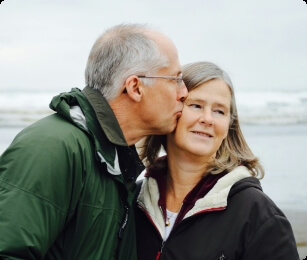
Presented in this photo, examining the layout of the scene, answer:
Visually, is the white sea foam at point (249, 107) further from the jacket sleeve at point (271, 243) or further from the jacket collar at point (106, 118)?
the jacket sleeve at point (271, 243)

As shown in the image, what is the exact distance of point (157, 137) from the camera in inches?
153

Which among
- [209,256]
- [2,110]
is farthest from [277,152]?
[2,110]

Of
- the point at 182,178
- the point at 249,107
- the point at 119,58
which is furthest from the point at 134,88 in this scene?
the point at 249,107

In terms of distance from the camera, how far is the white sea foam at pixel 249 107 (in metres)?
17.1

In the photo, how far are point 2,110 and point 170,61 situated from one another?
16.5 metres

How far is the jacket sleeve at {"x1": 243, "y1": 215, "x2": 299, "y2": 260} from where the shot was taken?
2.98m

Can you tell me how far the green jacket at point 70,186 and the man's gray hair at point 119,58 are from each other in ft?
0.33

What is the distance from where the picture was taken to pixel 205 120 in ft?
11.3

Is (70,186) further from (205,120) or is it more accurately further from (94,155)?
(205,120)

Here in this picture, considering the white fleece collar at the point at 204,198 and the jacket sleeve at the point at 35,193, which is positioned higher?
the jacket sleeve at the point at 35,193

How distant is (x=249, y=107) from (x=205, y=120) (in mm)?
16847

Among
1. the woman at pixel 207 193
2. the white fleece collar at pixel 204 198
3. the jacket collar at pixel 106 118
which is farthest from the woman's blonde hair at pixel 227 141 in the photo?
the jacket collar at pixel 106 118

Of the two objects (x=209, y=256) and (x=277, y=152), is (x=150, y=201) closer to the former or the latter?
(x=209, y=256)

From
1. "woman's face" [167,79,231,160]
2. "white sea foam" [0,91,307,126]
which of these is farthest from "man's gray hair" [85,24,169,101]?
"white sea foam" [0,91,307,126]
